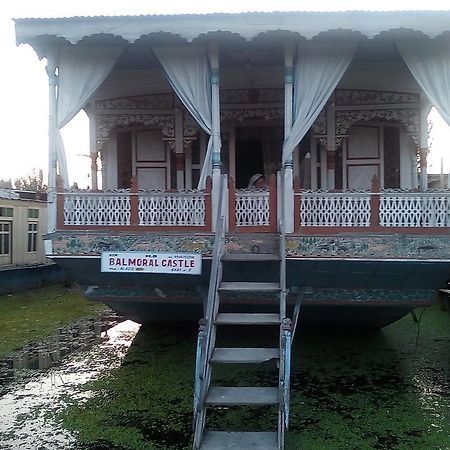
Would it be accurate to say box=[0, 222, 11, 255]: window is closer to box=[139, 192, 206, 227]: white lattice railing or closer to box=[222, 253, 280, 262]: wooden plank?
box=[139, 192, 206, 227]: white lattice railing

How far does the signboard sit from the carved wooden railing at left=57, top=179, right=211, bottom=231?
35 cm

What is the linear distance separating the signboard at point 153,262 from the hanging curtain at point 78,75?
159 centimetres

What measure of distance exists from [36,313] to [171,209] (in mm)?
6223

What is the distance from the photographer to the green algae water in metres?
4.70

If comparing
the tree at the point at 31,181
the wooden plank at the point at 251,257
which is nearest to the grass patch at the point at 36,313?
the wooden plank at the point at 251,257

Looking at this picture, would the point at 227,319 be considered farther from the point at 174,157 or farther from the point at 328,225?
the point at 174,157

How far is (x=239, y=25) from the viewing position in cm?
607

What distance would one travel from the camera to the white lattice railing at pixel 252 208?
6.31 m

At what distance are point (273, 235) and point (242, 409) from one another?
202 cm

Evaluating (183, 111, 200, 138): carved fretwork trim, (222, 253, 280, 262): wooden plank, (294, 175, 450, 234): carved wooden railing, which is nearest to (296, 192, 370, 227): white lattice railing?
(294, 175, 450, 234): carved wooden railing

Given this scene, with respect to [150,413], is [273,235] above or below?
above

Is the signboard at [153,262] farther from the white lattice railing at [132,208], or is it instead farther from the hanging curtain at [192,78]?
the hanging curtain at [192,78]

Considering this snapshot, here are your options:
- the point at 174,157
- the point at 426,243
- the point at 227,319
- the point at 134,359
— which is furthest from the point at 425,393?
the point at 174,157

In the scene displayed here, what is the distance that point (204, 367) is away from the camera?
4.55 meters
